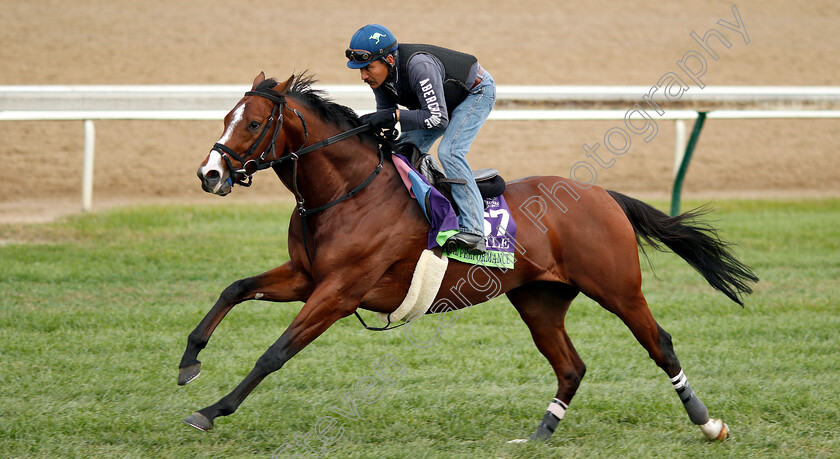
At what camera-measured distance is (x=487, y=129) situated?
43.7 ft

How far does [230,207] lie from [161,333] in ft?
13.1

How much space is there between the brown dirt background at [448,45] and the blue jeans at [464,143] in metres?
6.18

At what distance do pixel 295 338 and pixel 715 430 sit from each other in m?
2.19

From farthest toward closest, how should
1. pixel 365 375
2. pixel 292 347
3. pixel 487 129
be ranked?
pixel 487 129
pixel 365 375
pixel 292 347

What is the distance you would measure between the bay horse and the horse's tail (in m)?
0.01

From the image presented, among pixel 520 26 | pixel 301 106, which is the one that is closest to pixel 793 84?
pixel 520 26

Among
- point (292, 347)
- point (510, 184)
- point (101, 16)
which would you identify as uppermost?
point (101, 16)

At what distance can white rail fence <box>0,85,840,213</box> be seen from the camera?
8.70 meters

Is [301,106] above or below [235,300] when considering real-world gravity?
above

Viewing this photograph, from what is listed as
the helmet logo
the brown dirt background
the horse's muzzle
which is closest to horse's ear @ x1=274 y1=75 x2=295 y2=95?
the helmet logo

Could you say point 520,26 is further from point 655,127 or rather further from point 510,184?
point 510,184

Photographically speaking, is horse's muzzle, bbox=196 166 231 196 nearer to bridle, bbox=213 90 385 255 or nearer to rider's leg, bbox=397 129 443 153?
bridle, bbox=213 90 385 255

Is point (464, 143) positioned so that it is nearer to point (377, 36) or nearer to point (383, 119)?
point (383, 119)

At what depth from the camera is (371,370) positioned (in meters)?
5.32
